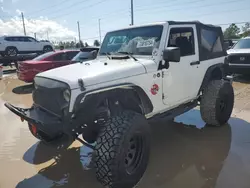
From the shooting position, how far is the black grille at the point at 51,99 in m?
2.90

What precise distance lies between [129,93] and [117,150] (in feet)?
2.75

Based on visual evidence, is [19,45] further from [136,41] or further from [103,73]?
[103,73]

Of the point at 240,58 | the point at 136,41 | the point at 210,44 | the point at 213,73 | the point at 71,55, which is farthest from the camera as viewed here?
the point at 71,55

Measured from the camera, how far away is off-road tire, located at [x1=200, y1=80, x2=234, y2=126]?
457cm

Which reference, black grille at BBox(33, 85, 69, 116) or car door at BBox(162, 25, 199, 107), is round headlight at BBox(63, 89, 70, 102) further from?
car door at BBox(162, 25, 199, 107)

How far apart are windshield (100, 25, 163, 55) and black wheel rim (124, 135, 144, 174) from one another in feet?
4.57

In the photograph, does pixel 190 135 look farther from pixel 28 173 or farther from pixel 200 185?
pixel 28 173

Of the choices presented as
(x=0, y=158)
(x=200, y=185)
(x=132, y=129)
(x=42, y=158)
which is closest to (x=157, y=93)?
(x=132, y=129)

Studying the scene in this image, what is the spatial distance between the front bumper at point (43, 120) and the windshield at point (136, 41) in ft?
5.43

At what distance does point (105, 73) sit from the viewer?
Answer: 3.03m

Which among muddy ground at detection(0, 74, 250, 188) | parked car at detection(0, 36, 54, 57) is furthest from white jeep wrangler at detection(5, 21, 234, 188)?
parked car at detection(0, 36, 54, 57)

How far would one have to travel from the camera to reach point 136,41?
13.0 feet

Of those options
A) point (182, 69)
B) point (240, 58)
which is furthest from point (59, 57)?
point (240, 58)

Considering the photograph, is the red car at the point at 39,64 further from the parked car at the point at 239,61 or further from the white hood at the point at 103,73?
the parked car at the point at 239,61
